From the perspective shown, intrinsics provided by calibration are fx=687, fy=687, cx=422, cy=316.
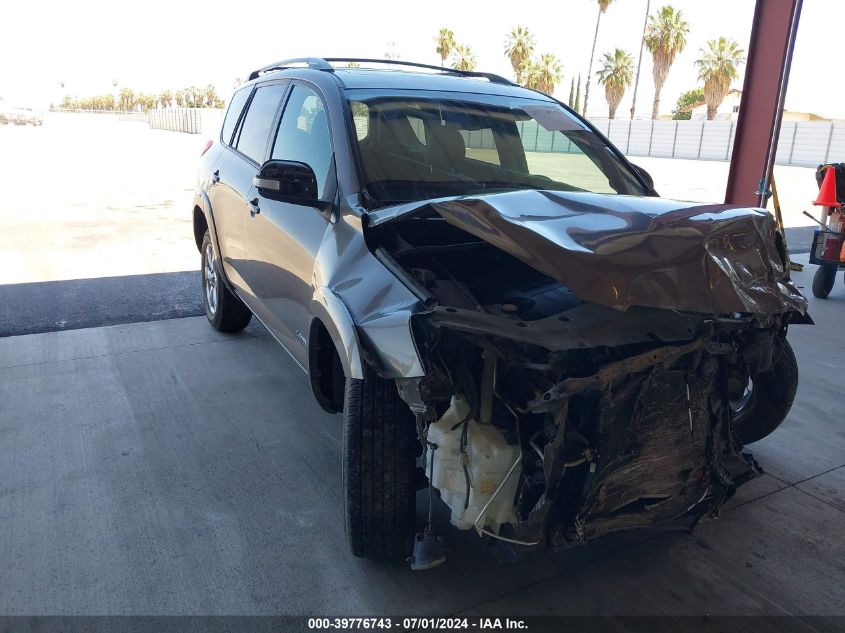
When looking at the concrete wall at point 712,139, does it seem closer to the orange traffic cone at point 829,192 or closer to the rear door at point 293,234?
the orange traffic cone at point 829,192

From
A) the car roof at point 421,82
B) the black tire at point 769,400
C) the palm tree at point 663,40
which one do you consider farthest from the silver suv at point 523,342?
the palm tree at point 663,40

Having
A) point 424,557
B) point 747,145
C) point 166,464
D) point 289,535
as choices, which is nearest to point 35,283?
point 166,464

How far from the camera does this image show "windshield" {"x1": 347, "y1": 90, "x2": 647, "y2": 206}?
10.2 ft

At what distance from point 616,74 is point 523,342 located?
5979 cm

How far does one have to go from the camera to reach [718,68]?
5025cm

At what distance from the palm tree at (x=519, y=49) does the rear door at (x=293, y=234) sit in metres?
56.0

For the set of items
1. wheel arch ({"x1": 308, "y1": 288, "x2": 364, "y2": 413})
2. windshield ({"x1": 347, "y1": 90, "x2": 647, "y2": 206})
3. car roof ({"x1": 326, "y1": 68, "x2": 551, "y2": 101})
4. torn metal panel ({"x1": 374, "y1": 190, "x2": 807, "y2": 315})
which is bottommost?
wheel arch ({"x1": 308, "y1": 288, "x2": 364, "y2": 413})

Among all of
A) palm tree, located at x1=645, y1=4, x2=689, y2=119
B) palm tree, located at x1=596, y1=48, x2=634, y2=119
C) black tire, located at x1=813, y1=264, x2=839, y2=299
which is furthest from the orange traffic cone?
palm tree, located at x1=596, y1=48, x2=634, y2=119

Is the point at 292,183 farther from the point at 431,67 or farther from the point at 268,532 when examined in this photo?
the point at 431,67

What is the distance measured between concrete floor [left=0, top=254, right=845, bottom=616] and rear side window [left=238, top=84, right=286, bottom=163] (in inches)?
59.4

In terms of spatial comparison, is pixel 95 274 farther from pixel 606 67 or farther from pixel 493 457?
pixel 606 67

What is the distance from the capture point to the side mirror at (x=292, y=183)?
9.64ft

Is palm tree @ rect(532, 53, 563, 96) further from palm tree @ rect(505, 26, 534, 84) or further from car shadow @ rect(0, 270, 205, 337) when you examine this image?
car shadow @ rect(0, 270, 205, 337)

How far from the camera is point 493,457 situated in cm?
219
